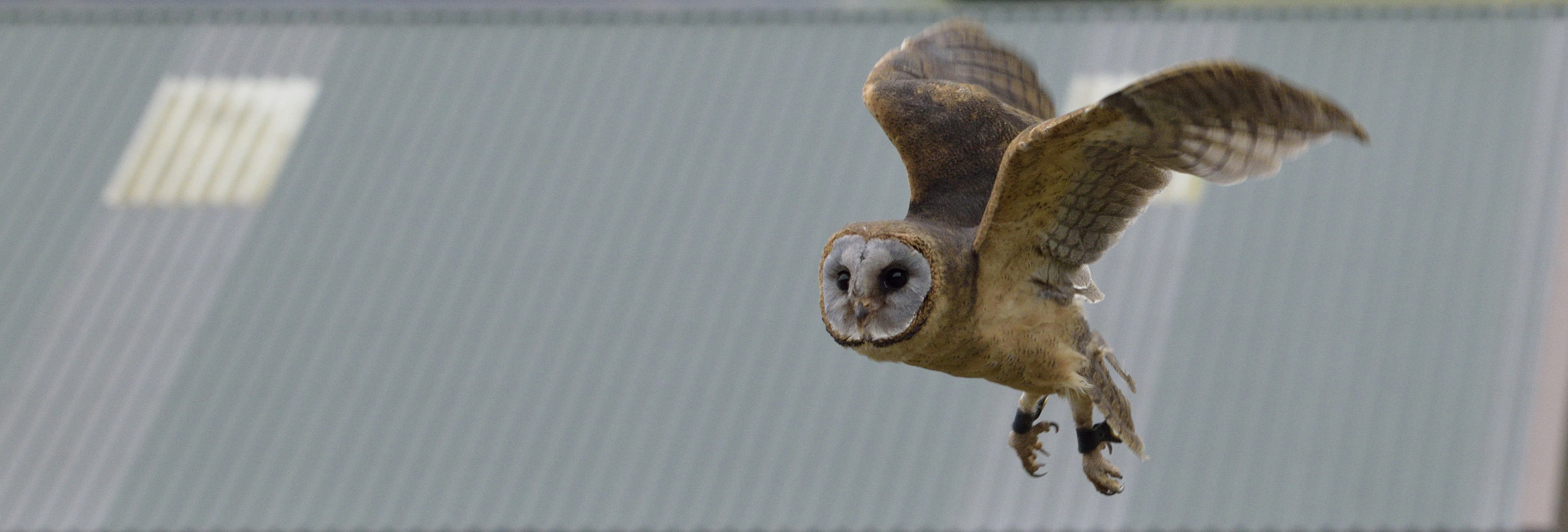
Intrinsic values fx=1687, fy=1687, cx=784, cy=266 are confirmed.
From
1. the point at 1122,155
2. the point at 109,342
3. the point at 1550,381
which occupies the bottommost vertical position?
the point at 109,342

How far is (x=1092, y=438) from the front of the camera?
2521mm

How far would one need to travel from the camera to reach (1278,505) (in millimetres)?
6934

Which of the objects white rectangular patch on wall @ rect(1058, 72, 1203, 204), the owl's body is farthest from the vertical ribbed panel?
the owl's body

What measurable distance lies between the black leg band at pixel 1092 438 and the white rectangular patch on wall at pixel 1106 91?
5357 millimetres

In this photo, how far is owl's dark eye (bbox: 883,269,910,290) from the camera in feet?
7.02

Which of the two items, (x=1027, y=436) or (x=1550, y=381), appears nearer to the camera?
(x=1027, y=436)

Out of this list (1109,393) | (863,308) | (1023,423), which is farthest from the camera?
(1023,423)

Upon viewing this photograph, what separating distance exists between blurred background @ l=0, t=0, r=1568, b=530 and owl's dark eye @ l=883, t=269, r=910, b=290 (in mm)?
4898

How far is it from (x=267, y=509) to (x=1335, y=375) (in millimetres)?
4690

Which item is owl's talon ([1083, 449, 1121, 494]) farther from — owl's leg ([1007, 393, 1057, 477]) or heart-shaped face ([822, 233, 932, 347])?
heart-shaped face ([822, 233, 932, 347])

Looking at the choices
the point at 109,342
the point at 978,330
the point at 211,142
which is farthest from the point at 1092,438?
the point at 211,142

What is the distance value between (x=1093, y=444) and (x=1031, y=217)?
0.46m

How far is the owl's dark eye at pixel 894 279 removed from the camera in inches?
84.3

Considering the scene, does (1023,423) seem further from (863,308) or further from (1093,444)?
(863,308)
